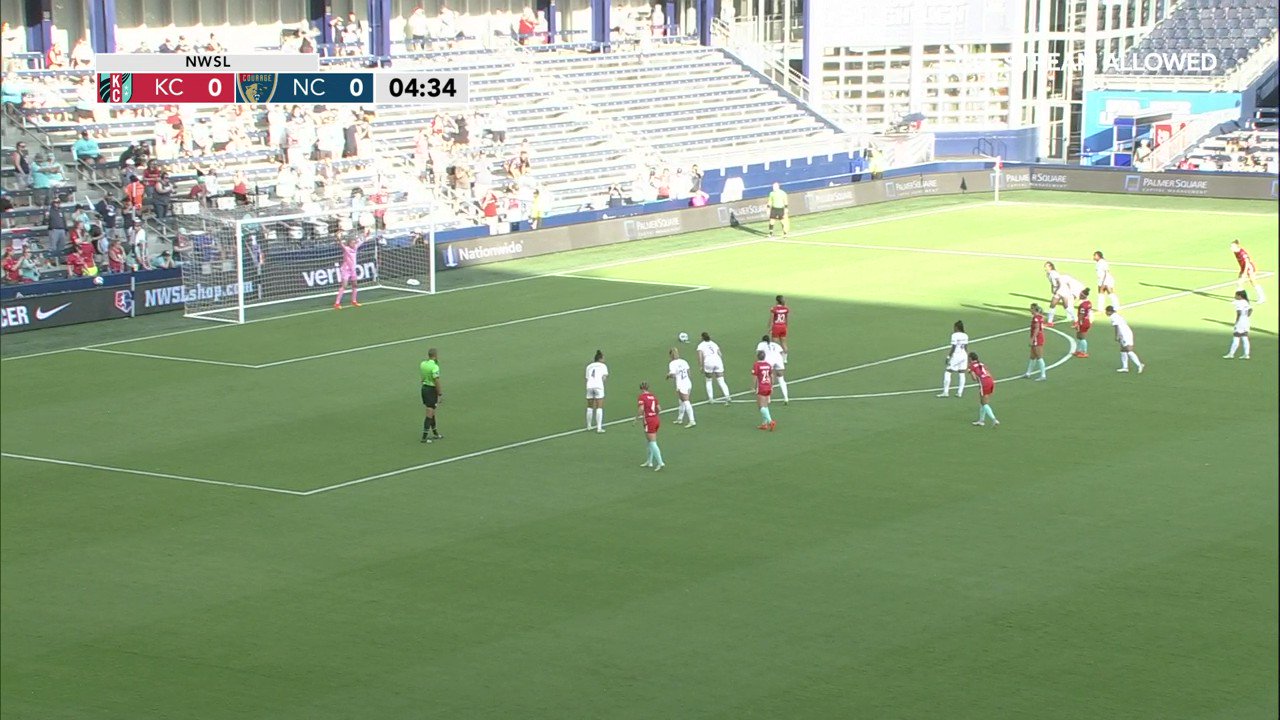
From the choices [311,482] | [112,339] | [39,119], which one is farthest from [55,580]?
[39,119]

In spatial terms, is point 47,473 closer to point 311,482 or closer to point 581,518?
point 311,482

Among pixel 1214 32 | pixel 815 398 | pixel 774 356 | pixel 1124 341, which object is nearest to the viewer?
pixel 774 356

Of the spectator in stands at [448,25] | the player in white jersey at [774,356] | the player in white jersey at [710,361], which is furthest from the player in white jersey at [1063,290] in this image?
the spectator in stands at [448,25]

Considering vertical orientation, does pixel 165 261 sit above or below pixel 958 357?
above

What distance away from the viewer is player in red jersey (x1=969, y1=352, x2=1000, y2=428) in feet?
90.7

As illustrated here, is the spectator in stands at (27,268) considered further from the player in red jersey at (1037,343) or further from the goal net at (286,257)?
the player in red jersey at (1037,343)

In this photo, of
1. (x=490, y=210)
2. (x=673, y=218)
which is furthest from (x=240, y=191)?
(x=673, y=218)

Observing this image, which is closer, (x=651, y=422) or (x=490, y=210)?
(x=651, y=422)

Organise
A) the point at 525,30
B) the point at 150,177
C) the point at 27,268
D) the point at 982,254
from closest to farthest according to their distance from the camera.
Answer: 1. the point at 27,268
2. the point at 150,177
3. the point at 982,254
4. the point at 525,30

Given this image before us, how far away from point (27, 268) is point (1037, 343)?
24142 mm

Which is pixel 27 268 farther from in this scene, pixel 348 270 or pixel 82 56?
pixel 82 56

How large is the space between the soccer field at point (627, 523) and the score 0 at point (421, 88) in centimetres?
1543

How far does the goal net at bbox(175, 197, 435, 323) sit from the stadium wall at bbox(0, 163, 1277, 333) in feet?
1.34

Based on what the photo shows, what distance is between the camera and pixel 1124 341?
3212 centimetres
